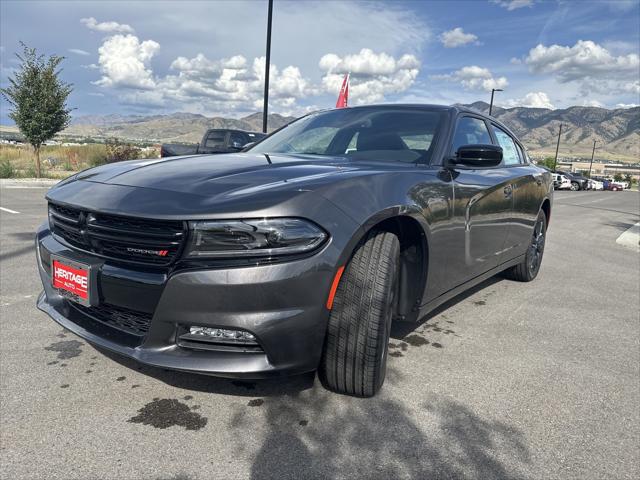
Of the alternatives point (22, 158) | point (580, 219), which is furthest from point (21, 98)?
point (580, 219)

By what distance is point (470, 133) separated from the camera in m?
3.53

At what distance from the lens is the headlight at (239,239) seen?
186 cm

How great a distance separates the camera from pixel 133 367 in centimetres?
261

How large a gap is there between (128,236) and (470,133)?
8.37 ft

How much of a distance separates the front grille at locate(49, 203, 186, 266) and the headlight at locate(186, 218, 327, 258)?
8cm

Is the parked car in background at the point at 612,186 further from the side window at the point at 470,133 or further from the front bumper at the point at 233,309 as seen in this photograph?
the front bumper at the point at 233,309

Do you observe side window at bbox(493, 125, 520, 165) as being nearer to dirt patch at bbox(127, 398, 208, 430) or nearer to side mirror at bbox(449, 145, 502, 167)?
side mirror at bbox(449, 145, 502, 167)

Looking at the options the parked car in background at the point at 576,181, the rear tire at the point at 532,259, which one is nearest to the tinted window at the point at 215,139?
the rear tire at the point at 532,259

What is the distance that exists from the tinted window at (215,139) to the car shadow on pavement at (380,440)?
11.5 meters

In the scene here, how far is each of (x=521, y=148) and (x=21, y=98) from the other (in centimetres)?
1640

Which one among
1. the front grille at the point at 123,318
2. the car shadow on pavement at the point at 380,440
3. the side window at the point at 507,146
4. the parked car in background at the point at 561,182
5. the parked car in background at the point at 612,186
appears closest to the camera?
the car shadow on pavement at the point at 380,440

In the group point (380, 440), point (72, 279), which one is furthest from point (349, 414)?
point (72, 279)

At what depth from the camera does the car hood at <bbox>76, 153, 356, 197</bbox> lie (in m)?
2.08

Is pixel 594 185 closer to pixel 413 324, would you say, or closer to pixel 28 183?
pixel 28 183
